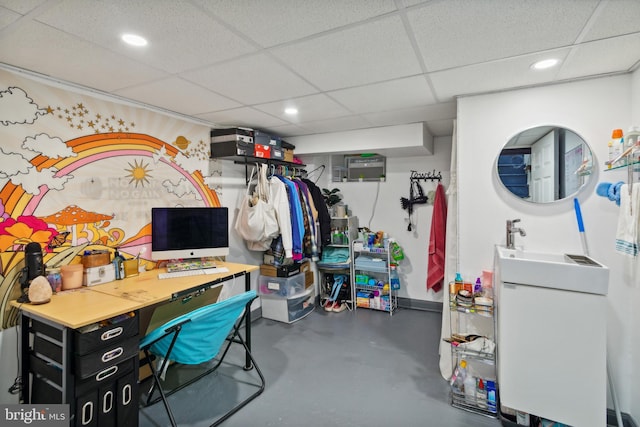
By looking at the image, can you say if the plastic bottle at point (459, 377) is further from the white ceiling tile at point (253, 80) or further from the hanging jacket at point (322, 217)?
the white ceiling tile at point (253, 80)

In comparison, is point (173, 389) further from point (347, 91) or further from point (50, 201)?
point (347, 91)

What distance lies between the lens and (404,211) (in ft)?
13.9

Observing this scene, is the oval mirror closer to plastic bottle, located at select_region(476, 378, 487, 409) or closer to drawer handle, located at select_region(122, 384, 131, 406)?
plastic bottle, located at select_region(476, 378, 487, 409)

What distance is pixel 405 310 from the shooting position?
13.4 feet

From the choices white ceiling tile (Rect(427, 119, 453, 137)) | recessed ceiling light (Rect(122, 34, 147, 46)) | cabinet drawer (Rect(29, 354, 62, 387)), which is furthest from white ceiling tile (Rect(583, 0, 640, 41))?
cabinet drawer (Rect(29, 354, 62, 387))

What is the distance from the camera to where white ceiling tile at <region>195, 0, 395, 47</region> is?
1270mm

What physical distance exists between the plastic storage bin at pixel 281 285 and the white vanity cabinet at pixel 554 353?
228 cm

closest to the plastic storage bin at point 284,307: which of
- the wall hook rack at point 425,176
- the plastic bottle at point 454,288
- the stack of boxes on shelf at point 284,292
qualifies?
the stack of boxes on shelf at point 284,292

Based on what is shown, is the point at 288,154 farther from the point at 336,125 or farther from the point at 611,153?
the point at 611,153

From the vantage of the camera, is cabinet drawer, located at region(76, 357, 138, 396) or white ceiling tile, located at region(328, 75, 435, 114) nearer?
cabinet drawer, located at region(76, 357, 138, 396)

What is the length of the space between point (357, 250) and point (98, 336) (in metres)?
2.90

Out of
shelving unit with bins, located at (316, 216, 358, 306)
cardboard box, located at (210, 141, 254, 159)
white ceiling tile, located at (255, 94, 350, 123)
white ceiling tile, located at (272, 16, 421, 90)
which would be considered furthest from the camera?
shelving unit with bins, located at (316, 216, 358, 306)

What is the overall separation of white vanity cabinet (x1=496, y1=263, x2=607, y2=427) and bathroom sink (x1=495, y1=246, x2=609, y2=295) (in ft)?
0.09

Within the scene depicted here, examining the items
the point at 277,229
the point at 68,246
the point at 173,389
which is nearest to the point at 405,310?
the point at 277,229
